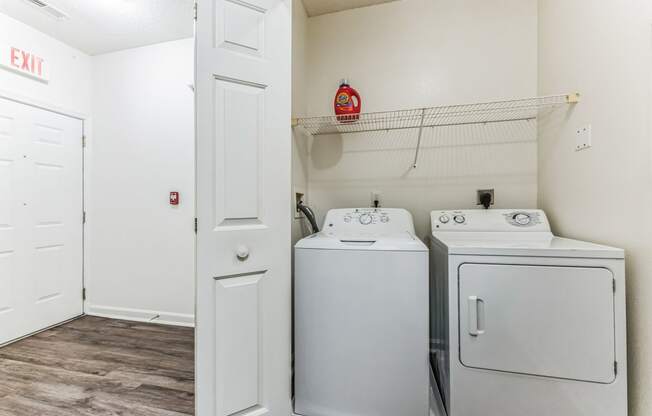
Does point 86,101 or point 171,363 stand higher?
point 86,101

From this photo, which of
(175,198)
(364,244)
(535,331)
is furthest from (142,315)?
(535,331)

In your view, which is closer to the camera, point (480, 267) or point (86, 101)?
point (480, 267)

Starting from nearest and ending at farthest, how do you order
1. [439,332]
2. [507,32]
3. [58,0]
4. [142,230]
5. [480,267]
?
[480,267] < [439,332] < [507,32] < [58,0] < [142,230]

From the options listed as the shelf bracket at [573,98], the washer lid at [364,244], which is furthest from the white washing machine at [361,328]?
the shelf bracket at [573,98]

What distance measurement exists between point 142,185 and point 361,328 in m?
2.53

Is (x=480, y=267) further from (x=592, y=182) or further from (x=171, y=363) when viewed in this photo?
(x=171, y=363)

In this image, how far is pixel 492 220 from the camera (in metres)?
1.61

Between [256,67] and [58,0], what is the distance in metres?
2.12

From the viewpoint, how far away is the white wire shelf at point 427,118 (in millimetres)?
1804

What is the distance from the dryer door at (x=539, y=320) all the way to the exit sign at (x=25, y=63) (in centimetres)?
368

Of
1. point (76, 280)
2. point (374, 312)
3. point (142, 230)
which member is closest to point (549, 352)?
point (374, 312)

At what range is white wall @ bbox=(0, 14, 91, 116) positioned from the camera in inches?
86.8

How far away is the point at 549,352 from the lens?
3.50ft

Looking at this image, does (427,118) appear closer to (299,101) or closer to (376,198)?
(376,198)
